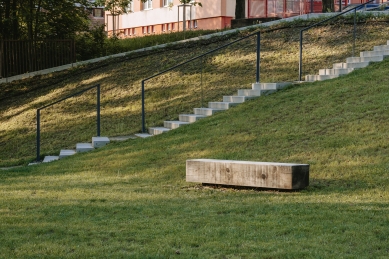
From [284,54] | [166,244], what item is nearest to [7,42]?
[284,54]

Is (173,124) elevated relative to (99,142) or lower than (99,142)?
elevated

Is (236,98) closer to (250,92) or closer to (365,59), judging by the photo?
(250,92)

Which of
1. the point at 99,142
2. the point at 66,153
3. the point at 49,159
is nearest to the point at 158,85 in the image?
the point at 99,142

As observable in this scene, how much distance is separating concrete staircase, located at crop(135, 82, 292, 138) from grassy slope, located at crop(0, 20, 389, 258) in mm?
664

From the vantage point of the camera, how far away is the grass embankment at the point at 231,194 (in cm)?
758

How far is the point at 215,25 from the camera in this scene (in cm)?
4266

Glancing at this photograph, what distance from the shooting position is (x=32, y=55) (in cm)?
3080

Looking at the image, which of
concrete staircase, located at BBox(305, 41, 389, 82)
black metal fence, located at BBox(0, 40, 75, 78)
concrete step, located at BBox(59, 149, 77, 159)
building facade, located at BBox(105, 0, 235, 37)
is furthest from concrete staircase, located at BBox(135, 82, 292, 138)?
building facade, located at BBox(105, 0, 235, 37)

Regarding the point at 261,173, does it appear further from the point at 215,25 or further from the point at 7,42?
the point at 215,25

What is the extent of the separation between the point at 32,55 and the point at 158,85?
349 inches

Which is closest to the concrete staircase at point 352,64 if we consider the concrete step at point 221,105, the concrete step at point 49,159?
the concrete step at point 221,105

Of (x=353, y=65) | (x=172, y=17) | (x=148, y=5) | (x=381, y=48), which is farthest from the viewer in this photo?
(x=148, y=5)

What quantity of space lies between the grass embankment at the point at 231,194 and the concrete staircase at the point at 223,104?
2.07 ft

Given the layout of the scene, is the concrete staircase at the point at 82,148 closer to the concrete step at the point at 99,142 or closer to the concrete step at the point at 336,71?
the concrete step at the point at 99,142
